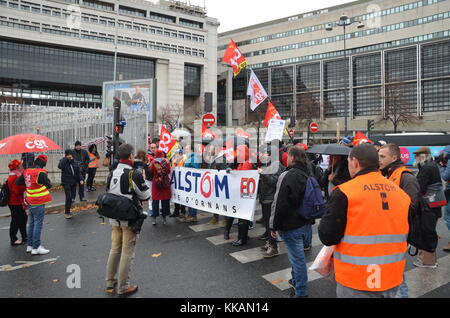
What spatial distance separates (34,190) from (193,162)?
3.57m

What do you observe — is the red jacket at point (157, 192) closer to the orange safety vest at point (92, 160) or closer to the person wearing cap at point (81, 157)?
the person wearing cap at point (81, 157)

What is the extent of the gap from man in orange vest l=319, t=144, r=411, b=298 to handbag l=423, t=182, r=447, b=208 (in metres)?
2.97

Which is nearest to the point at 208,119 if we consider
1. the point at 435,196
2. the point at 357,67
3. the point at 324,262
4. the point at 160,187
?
the point at 160,187

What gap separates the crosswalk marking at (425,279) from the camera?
4250mm

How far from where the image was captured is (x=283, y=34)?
76562mm

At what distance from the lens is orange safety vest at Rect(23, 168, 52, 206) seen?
19.0ft

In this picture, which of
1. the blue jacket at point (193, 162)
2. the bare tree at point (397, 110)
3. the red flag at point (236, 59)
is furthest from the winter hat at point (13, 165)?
the bare tree at point (397, 110)

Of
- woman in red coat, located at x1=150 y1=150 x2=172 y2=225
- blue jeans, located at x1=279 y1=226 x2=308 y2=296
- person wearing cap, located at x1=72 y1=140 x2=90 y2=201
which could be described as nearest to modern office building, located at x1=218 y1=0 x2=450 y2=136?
person wearing cap, located at x1=72 y1=140 x2=90 y2=201

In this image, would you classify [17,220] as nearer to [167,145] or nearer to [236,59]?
[167,145]

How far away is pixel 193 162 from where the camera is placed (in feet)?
26.8

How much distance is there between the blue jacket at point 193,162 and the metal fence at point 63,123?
9.14 meters
